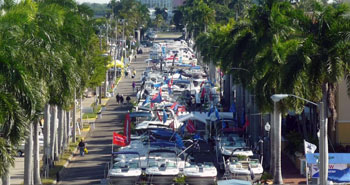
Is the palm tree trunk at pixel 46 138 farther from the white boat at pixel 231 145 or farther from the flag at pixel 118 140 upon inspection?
the white boat at pixel 231 145

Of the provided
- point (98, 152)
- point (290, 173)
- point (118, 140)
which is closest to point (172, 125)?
point (98, 152)

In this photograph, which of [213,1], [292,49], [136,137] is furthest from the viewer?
[213,1]

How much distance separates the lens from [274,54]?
4088 centimetres

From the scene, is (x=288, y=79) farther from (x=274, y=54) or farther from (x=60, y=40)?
(x=60, y=40)

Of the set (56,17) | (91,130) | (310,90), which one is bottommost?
(91,130)

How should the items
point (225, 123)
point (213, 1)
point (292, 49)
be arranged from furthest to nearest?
point (213, 1)
point (225, 123)
point (292, 49)

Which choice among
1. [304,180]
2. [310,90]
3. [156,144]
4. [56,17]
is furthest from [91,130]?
[310,90]

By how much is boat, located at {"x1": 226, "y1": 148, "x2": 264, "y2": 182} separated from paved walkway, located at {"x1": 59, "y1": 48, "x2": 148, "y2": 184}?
7476mm

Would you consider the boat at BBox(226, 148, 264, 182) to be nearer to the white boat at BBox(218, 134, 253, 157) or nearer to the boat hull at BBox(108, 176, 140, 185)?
the white boat at BBox(218, 134, 253, 157)

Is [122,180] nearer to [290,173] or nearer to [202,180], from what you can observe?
[202,180]

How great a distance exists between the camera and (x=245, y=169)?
39125 millimetres

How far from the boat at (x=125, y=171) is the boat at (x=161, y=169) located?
58 cm

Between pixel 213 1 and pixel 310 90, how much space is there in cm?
10771

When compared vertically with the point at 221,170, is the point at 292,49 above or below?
above
